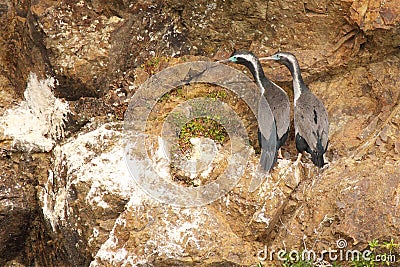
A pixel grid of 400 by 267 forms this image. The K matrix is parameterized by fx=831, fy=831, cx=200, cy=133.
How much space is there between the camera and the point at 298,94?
950 cm

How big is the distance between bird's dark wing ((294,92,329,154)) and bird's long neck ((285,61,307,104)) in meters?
0.06

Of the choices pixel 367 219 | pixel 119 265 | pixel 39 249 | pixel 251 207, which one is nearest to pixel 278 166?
pixel 251 207

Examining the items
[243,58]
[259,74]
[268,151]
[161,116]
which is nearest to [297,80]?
[259,74]

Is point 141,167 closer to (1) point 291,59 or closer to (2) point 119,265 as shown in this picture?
(2) point 119,265

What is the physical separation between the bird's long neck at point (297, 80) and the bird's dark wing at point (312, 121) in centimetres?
6

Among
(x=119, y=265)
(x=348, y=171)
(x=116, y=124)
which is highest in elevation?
A: (x=116, y=124)

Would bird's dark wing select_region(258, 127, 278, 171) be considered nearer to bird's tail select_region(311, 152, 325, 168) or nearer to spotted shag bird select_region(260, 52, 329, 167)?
spotted shag bird select_region(260, 52, 329, 167)

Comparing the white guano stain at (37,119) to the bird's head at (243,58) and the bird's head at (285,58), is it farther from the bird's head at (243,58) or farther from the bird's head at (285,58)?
the bird's head at (285,58)

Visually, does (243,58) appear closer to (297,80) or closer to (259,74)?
(259,74)

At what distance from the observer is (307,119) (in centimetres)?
930

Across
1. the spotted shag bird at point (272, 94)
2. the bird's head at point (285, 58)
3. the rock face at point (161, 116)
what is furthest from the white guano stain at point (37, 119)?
the bird's head at point (285, 58)

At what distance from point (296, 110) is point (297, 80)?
0.37 meters

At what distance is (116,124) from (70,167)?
78 centimetres

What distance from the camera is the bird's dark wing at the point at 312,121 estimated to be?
920 cm
